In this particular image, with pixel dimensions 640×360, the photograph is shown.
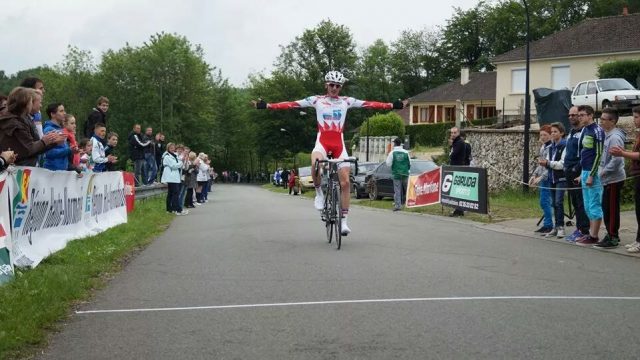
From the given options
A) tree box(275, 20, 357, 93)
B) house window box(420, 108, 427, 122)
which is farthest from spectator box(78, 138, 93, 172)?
tree box(275, 20, 357, 93)

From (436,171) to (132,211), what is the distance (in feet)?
26.1

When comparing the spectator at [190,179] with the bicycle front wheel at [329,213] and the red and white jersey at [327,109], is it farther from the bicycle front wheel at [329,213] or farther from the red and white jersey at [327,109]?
the bicycle front wheel at [329,213]

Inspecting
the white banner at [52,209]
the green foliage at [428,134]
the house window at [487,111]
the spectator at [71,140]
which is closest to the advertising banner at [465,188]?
the white banner at [52,209]

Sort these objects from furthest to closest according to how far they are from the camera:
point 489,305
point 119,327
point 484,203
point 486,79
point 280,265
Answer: point 486,79 → point 484,203 → point 280,265 → point 489,305 → point 119,327

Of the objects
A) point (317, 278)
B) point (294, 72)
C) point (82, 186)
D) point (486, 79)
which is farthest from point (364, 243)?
point (294, 72)

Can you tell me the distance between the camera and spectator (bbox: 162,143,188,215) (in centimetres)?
1945

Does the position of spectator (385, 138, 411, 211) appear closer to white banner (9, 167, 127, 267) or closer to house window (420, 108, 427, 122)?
white banner (9, 167, 127, 267)

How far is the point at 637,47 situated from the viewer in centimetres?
5056

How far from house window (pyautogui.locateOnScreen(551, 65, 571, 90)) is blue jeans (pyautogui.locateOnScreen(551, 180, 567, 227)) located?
4483 cm

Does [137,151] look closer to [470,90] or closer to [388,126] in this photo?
[388,126]

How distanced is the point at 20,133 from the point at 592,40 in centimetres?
5215

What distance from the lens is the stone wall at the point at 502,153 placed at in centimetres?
2690

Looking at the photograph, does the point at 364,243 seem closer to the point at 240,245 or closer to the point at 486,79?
the point at 240,245

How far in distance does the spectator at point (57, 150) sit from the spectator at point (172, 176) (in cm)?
758
